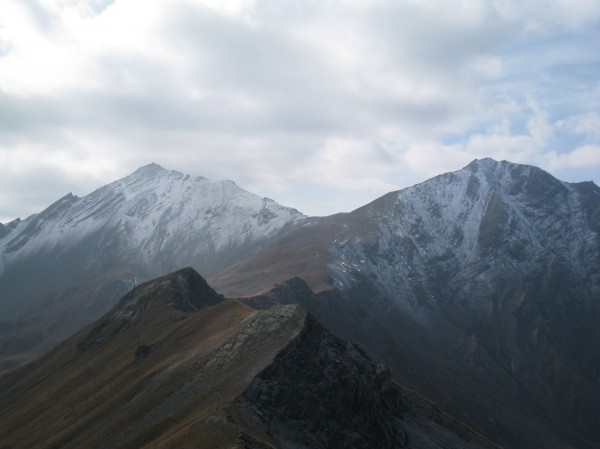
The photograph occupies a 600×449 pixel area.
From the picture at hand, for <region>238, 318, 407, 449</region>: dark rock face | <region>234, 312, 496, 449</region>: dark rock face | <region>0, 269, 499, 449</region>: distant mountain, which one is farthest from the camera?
<region>238, 318, 407, 449</region>: dark rock face

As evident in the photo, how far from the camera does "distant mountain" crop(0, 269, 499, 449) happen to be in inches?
3684

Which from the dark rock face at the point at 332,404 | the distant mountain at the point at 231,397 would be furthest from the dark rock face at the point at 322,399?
the distant mountain at the point at 231,397

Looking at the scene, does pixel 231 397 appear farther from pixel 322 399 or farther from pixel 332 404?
pixel 332 404

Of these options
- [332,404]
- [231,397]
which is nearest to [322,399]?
[332,404]

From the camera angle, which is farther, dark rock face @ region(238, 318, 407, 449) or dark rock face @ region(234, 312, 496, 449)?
dark rock face @ region(238, 318, 407, 449)

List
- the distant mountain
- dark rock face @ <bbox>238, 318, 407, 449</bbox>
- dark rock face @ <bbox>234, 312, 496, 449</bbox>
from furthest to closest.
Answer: dark rock face @ <bbox>238, 318, 407, 449</bbox> → dark rock face @ <bbox>234, 312, 496, 449</bbox> → the distant mountain

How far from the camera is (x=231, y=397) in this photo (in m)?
94.1

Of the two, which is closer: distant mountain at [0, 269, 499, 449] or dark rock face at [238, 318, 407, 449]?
distant mountain at [0, 269, 499, 449]

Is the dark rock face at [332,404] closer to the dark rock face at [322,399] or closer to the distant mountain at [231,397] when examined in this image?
the dark rock face at [322,399]

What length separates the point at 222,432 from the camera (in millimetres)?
84000

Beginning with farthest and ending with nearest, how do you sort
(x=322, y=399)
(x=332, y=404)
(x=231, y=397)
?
(x=332, y=404) < (x=322, y=399) < (x=231, y=397)

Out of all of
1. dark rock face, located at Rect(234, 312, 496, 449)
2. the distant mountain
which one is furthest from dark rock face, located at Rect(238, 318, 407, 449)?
the distant mountain

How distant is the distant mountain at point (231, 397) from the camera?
9356cm

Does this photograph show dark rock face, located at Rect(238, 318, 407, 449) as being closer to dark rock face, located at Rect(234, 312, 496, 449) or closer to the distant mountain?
dark rock face, located at Rect(234, 312, 496, 449)
